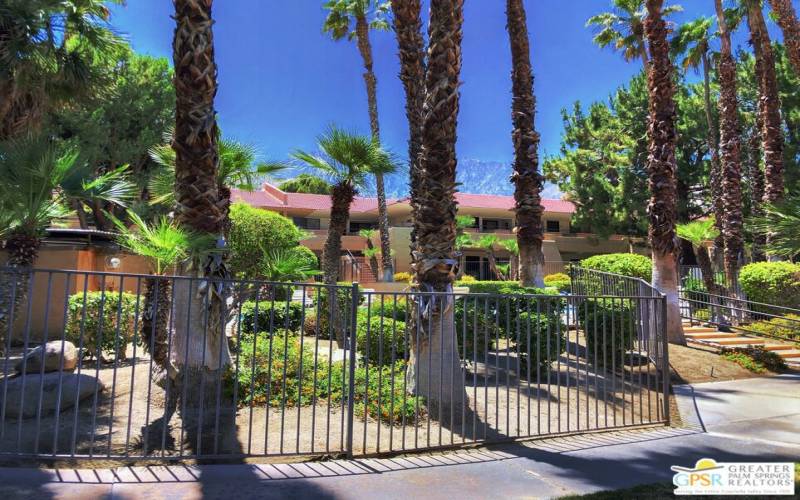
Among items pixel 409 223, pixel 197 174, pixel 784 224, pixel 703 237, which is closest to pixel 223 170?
pixel 197 174

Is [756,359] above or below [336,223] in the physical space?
below

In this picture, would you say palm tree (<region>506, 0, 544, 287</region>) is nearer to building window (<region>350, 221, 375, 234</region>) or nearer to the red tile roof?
the red tile roof

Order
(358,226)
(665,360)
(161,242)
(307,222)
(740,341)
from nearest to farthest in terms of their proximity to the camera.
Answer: (161,242), (665,360), (740,341), (307,222), (358,226)

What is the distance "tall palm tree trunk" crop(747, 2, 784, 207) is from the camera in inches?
646

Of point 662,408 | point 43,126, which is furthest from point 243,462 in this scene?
point 43,126

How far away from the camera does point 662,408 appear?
24.2ft

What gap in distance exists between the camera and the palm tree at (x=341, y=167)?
12406 millimetres

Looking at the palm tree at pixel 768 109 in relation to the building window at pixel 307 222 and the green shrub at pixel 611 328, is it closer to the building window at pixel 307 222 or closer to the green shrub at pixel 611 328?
the green shrub at pixel 611 328

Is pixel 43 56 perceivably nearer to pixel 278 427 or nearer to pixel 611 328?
pixel 278 427

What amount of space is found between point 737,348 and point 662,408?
19.0ft

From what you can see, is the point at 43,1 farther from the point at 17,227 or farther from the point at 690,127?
the point at 690,127

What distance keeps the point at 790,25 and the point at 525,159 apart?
354 inches

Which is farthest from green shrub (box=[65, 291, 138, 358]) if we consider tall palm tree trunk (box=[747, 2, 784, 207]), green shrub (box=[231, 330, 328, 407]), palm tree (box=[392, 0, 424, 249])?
tall palm tree trunk (box=[747, 2, 784, 207])

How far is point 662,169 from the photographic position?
12547 mm
